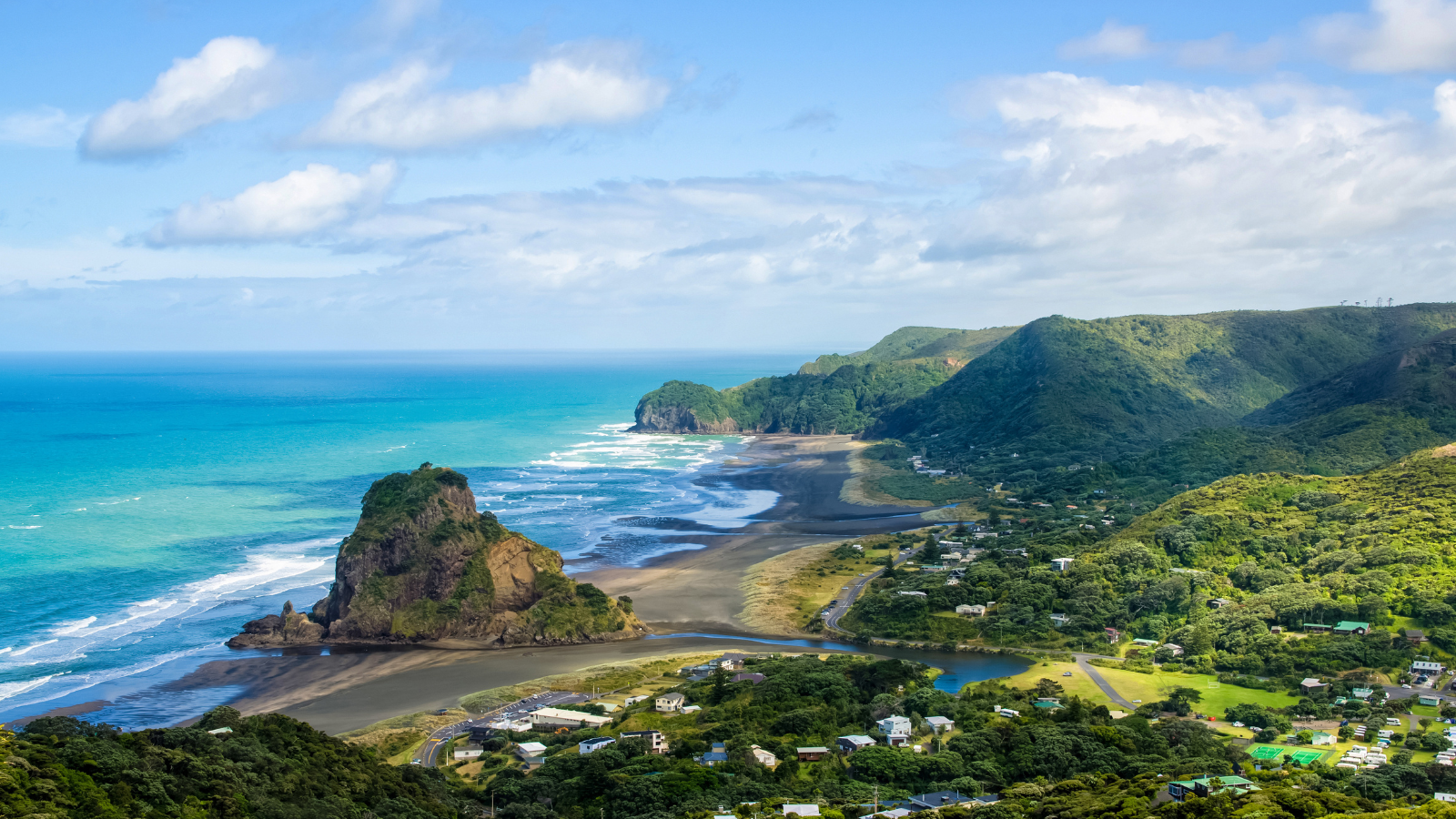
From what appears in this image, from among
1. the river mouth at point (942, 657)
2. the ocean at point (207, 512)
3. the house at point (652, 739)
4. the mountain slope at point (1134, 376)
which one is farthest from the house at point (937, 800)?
the mountain slope at point (1134, 376)

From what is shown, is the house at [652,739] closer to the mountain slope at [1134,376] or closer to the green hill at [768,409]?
the mountain slope at [1134,376]

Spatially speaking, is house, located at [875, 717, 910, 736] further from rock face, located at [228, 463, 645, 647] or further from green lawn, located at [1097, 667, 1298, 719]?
rock face, located at [228, 463, 645, 647]

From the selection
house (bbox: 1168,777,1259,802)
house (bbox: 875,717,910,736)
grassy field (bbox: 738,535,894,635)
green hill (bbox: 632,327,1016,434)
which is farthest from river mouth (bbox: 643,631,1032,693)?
green hill (bbox: 632,327,1016,434)

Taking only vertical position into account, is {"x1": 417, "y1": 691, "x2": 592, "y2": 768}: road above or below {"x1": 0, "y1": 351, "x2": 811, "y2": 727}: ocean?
below

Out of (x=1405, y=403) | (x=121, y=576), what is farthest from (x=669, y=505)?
(x=1405, y=403)

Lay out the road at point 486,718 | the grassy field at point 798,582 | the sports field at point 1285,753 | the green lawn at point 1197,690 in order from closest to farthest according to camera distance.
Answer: the sports field at point 1285,753 → the road at point 486,718 → the green lawn at point 1197,690 → the grassy field at point 798,582

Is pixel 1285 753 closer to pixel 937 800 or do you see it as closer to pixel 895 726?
pixel 895 726

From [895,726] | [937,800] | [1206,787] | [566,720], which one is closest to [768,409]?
[566,720]
